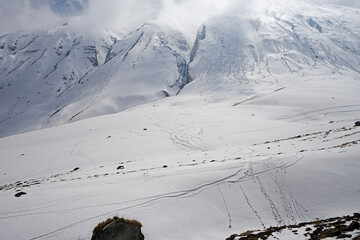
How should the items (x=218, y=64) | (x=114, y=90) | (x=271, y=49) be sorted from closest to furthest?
(x=271, y=49), (x=218, y=64), (x=114, y=90)

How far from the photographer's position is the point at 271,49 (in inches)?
5669

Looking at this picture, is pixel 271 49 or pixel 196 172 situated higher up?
pixel 271 49

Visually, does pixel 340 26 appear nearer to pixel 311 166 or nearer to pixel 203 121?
pixel 203 121

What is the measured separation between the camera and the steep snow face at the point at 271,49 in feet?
385

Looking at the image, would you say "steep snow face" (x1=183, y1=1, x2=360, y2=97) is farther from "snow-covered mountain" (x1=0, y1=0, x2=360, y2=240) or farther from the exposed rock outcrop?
the exposed rock outcrop

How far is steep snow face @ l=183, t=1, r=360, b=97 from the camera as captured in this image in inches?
4624

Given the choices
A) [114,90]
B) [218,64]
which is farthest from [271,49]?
[114,90]

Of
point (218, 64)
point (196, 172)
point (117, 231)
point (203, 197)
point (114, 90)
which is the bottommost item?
point (114, 90)

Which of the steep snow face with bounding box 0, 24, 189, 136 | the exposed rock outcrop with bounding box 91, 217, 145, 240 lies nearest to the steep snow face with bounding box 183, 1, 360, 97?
the steep snow face with bounding box 0, 24, 189, 136

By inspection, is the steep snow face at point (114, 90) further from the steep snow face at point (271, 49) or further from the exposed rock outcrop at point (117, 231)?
the exposed rock outcrop at point (117, 231)

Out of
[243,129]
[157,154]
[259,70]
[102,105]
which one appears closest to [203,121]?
[243,129]

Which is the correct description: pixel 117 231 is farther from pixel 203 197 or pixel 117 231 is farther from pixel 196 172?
pixel 196 172

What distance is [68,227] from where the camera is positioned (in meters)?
11.8

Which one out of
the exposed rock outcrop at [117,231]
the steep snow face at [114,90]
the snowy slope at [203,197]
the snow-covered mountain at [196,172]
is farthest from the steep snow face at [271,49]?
the exposed rock outcrop at [117,231]
